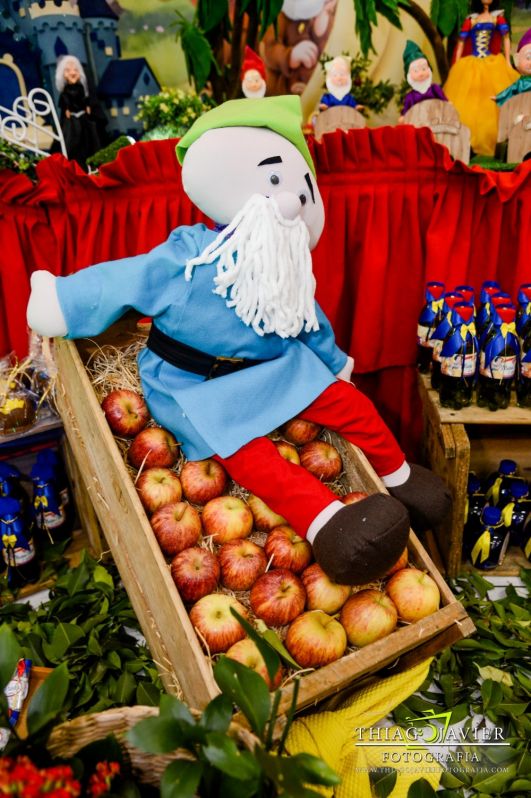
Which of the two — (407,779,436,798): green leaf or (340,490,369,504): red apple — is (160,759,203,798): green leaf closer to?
(407,779,436,798): green leaf

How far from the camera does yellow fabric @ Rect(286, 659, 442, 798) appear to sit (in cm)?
120

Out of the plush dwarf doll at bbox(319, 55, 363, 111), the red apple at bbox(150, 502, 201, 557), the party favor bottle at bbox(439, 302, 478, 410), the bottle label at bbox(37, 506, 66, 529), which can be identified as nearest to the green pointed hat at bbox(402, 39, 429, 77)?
the plush dwarf doll at bbox(319, 55, 363, 111)

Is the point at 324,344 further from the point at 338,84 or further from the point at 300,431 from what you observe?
the point at 338,84

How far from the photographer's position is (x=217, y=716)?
76 centimetres

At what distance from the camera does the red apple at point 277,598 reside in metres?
1.17

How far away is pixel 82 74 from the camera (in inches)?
100

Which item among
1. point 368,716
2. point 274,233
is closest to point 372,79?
point 274,233

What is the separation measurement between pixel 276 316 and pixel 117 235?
0.89m

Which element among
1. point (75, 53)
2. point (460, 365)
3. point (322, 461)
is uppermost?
point (75, 53)

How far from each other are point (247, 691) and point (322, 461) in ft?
2.52

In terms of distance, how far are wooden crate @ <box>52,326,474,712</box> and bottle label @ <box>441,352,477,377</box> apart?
43 cm

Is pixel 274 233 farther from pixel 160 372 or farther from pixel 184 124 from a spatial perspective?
pixel 184 124

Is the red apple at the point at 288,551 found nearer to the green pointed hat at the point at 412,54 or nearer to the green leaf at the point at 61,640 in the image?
the green leaf at the point at 61,640

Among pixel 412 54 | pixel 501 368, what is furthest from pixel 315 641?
Result: pixel 412 54
